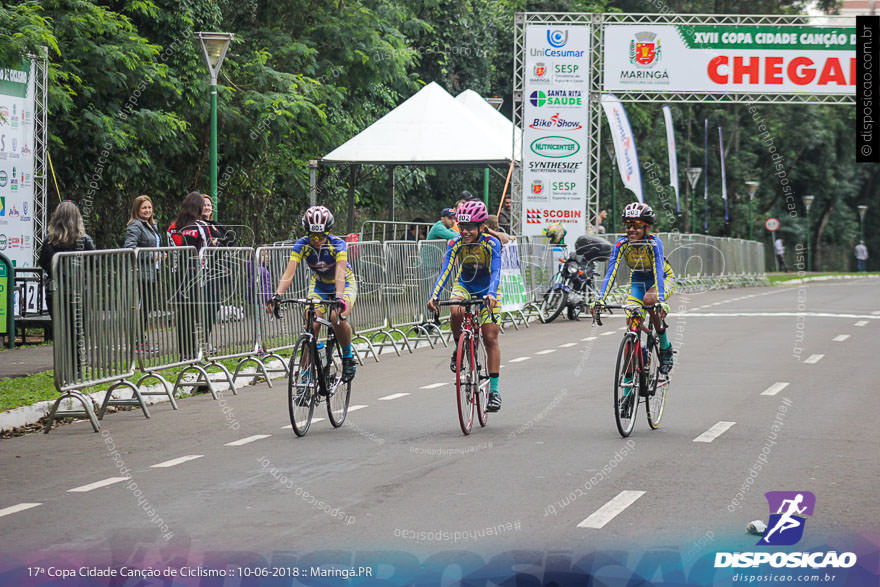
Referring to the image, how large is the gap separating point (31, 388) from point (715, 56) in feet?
69.3

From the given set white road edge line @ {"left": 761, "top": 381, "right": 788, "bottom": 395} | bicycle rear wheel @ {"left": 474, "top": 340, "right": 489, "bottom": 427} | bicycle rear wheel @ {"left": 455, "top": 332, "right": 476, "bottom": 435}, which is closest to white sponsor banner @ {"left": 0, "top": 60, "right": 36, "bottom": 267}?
bicycle rear wheel @ {"left": 474, "top": 340, "right": 489, "bottom": 427}

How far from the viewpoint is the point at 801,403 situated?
12.8m

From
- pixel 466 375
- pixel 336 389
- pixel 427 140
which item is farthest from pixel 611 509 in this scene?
pixel 427 140

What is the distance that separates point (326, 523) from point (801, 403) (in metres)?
6.97

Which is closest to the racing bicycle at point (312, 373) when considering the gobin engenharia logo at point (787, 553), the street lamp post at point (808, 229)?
the gobin engenharia logo at point (787, 553)

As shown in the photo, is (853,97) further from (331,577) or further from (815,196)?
(815,196)

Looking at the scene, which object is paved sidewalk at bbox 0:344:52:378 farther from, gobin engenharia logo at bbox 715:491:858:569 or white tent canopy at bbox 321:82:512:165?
white tent canopy at bbox 321:82:512:165

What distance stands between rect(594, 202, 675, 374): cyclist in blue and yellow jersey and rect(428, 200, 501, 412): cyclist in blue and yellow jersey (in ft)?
3.06

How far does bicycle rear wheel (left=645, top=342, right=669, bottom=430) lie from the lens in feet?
35.5

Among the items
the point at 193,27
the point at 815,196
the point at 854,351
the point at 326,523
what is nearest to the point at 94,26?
the point at 193,27

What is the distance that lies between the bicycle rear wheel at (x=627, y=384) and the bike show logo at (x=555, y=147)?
1914 centimetres

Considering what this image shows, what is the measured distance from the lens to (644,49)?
30.3m

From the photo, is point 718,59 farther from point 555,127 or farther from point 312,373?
point 312,373

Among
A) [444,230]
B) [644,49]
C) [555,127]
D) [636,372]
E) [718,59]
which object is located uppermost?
[644,49]
